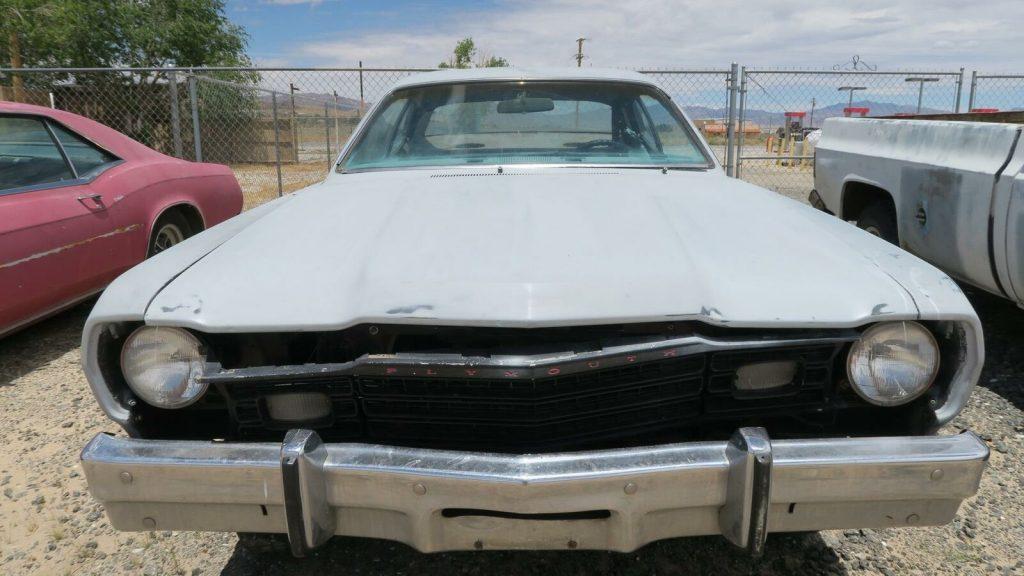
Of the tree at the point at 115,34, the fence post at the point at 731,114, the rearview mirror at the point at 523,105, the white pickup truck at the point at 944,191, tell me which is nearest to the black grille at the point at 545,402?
the rearview mirror at the point at 523,105

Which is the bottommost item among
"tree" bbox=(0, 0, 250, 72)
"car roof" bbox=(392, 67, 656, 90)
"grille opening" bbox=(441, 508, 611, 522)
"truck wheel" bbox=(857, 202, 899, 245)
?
"grille opening" bbox=(441, 508, 611, 522)

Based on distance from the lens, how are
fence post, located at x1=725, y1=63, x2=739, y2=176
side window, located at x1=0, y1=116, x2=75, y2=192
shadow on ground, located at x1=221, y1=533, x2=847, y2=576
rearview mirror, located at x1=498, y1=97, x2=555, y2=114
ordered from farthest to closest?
fence post, located at x1=725, y1=63, x2=739, y2=176 → side window, located at x1=0, y1=116, x2=75, y2=192 → rearview mirror, located at x1=498, y1=97, x2=555, y2=114 → shadow on ground, located at x1=221, y1=533, x2=847, y2=576

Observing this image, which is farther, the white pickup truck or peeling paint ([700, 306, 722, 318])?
the white pickup truck

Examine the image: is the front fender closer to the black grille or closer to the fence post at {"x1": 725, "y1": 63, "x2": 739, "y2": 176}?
the black grille

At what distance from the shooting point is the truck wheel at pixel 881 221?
4.32 metres

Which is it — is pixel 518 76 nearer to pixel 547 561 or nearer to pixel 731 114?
pixel 547 561

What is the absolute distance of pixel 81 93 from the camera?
47.6ft

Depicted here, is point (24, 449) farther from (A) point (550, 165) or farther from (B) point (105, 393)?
(A) point (550, 165)

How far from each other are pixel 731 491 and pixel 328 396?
98cm

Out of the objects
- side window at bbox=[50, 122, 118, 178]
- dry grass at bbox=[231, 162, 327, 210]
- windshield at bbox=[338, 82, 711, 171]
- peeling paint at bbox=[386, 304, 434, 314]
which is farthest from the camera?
dry grass at bbox=[231, 162, 327, 210]

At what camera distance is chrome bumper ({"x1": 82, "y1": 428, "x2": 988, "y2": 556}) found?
149 centimetres

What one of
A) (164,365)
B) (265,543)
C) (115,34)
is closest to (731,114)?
(265,543)

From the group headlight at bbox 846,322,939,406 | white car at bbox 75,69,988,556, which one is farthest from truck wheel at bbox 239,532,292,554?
headlight at bbox 846,322,939,406

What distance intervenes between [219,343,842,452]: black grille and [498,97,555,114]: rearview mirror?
172 cm
